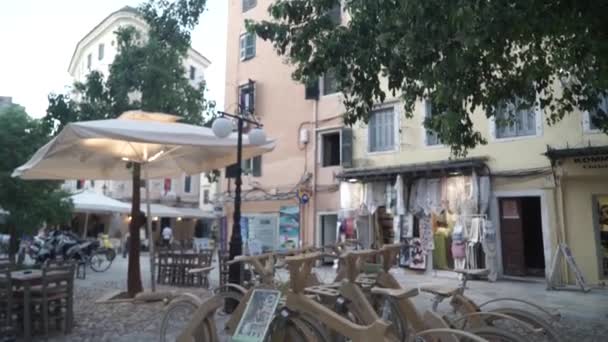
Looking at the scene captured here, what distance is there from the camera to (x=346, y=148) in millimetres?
13961

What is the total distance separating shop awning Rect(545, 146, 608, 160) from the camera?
9.30 metres

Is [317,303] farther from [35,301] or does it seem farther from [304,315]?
[35,301]

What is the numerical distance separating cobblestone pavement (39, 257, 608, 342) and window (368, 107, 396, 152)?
396cm

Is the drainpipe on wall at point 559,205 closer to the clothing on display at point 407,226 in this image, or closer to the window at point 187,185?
the clothing on display at point 407,226

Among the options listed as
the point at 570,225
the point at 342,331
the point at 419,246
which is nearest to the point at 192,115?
the point at 419,246

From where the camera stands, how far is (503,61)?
5832 mm

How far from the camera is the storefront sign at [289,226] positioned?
1502 centimetres

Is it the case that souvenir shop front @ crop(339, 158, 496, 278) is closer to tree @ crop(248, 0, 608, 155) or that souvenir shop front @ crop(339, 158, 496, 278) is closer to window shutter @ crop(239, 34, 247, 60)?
tree @ crop(248, 0, 608, 155)

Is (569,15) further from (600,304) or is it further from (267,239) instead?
(267,239)

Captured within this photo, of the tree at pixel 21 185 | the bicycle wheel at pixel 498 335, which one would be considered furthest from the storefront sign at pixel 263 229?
the bicycle wheel at pixel 498 335

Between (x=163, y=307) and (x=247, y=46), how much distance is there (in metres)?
13.3

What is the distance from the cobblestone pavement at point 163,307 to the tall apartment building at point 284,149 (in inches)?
166

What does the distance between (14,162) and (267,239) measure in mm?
7945

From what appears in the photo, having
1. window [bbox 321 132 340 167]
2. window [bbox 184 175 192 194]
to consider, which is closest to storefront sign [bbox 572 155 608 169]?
window [bbox 321 132 340 167]
